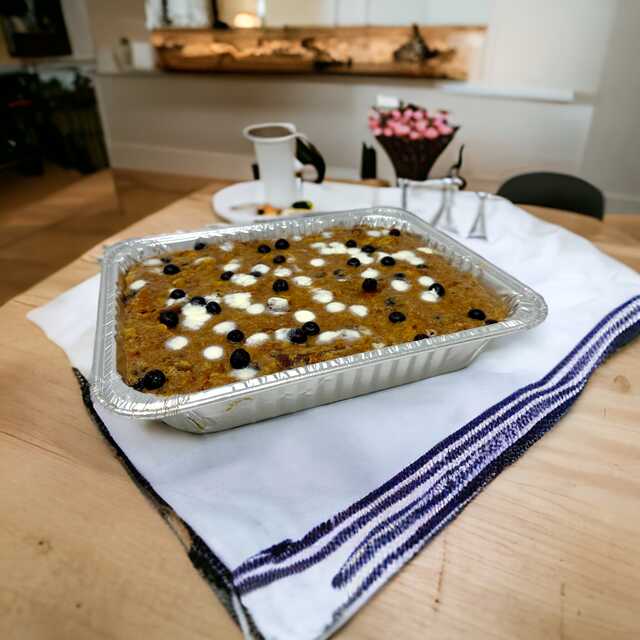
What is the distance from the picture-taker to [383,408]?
2.33 ft

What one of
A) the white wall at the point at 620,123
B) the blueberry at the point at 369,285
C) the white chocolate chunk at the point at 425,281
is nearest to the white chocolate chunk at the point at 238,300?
the blueberry at the point at 369,285

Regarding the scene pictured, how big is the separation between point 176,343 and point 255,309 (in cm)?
15

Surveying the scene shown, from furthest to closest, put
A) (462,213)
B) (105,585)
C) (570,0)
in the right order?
(570,0)
(462,213)
(105,585)

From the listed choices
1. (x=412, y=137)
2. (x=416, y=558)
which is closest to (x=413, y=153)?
(x=412, y=137)

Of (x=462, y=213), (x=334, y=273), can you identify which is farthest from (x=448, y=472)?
(x=462, y=213)

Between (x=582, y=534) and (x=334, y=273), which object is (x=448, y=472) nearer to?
(x=582, y=534)

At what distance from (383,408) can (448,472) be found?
130 mm

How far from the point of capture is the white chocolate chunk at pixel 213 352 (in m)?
0.73

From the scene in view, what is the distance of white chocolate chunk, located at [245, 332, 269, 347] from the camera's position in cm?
76

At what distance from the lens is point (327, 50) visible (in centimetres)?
291

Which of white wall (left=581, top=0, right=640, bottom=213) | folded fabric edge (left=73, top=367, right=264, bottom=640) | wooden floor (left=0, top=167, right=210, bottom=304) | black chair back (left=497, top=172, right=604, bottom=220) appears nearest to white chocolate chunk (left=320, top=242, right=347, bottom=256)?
folded fabric edge (left=73, top=367, right=264, bottom=640)

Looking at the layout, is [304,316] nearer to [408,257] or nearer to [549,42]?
[408,257]

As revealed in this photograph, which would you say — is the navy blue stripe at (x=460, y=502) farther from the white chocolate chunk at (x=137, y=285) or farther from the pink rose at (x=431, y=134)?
the pink rose at (x=431, y=134)

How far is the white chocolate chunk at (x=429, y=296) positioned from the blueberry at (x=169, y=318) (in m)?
0.42
